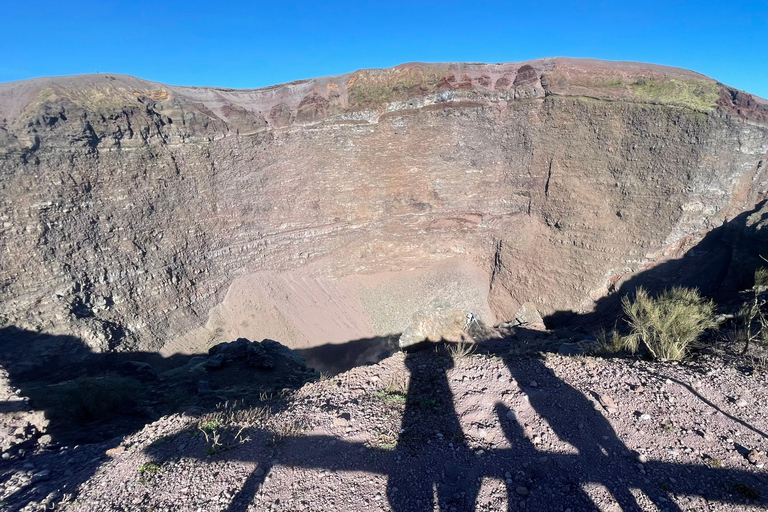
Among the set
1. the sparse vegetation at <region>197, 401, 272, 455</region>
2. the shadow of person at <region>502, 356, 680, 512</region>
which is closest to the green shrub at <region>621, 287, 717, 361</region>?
the shadow of person at <region>502, 356, 680, 512</region>

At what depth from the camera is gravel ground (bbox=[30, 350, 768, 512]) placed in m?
3.45

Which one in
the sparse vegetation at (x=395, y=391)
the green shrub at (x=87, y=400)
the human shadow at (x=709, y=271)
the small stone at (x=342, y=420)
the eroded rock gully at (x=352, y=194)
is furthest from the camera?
the eroded rock gully at (x=352, y=194)

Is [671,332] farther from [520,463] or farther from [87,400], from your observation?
[87,400]

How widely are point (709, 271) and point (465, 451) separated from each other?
39.7 feet

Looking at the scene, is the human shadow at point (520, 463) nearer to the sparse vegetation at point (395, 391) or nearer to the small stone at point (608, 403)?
the small stone at point (608, 403)

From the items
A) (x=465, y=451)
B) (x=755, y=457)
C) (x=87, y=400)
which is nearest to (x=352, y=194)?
(x=87, y=400)

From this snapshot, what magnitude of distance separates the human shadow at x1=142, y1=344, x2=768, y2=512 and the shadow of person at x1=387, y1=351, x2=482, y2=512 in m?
0.01

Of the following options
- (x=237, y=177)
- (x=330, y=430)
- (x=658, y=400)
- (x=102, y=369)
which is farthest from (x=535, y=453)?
(x=237, y=177)

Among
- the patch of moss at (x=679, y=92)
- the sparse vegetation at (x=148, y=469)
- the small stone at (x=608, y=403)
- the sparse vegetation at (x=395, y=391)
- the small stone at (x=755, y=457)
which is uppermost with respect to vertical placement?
the patch of moss at (x=679, y=92)

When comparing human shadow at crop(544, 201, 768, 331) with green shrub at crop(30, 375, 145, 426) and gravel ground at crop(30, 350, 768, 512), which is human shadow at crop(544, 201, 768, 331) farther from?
green shrub at crop(30, 375, 145, 426)

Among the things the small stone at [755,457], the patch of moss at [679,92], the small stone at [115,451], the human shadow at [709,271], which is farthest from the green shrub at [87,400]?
the patch of moss at [679,92]

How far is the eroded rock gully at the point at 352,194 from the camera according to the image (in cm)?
1134

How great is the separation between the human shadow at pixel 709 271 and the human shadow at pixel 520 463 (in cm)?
767

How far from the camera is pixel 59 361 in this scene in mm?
10539
